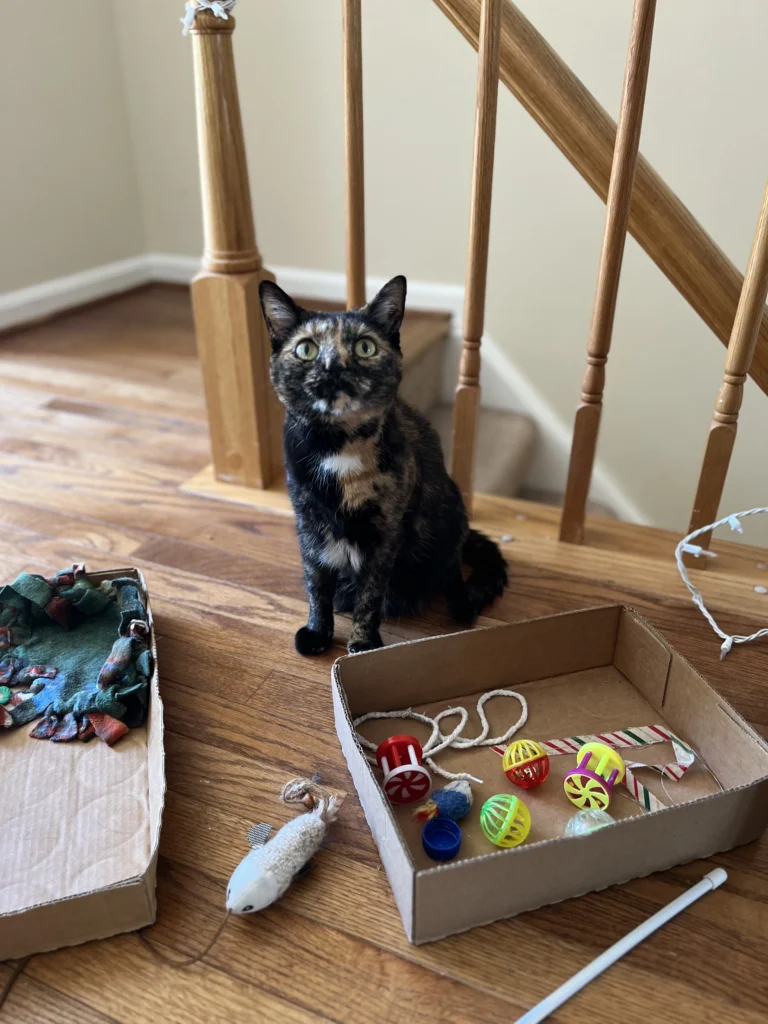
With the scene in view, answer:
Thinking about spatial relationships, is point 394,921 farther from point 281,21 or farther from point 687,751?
point 281,21

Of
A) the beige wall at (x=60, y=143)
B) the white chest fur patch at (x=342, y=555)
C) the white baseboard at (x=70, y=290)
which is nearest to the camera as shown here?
the white chest fur patch at (x=342, y=555)

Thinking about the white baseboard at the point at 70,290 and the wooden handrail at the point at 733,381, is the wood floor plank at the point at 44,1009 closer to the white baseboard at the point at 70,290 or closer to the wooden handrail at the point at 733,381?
the wooden handrail at the point at 733,381

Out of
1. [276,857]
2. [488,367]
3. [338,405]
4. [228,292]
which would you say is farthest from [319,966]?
[488,367]

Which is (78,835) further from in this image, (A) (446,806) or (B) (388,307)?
(B) (388,307)

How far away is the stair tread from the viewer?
2.00 metres

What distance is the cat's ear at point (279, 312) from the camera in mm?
917

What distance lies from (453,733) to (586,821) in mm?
200

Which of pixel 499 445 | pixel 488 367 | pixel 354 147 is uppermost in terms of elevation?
pixel 354 147

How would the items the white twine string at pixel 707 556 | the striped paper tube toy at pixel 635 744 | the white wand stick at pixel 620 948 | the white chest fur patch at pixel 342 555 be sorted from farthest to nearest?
the white twine string at pixel 707 556 < the white chest fur patch at pixel 342 555 < the striped paper tube toy at pixel 635 744 < the white wand stick at pixel 620 948

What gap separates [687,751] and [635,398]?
143cm

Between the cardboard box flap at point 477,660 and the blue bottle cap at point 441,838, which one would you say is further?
the cardboard box flap at point 477,660

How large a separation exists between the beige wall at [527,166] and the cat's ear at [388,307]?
117 centimetres

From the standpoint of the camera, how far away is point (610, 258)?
1123mm

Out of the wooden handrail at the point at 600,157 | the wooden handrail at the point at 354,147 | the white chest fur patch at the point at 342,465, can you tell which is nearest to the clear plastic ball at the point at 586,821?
the white chest fur patch at the point at 342,465
